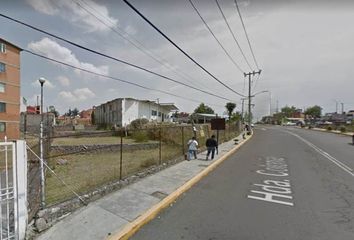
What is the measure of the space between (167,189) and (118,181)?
57.8 inches

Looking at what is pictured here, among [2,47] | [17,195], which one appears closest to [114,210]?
[17,195]

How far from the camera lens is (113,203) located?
7.56 m

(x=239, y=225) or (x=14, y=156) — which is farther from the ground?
(x=14, y=156)

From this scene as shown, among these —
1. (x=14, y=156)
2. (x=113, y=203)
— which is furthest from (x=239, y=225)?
(x=14, y=156)

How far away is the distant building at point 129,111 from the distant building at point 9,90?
14874mm

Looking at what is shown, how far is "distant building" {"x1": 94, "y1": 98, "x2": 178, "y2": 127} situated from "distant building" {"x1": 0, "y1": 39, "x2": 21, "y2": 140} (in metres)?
14.9

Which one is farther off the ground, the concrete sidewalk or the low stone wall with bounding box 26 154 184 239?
the low stone wall with bounding box 26 154 184 239

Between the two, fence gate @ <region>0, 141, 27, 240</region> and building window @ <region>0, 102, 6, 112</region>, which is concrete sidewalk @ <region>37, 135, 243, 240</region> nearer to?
fence gate @ <region>0, 141, 27, 240</region>

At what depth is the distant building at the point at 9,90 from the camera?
43.9 meters

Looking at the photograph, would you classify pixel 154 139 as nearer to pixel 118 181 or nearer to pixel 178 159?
pixel 178 159

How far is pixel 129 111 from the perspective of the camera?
50469 mm

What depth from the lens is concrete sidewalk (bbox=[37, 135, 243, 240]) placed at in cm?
571

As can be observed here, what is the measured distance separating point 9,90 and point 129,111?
1757 centimetres

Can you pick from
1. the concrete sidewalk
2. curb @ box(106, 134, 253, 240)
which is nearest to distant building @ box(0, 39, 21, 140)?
the concrete sidewalk
